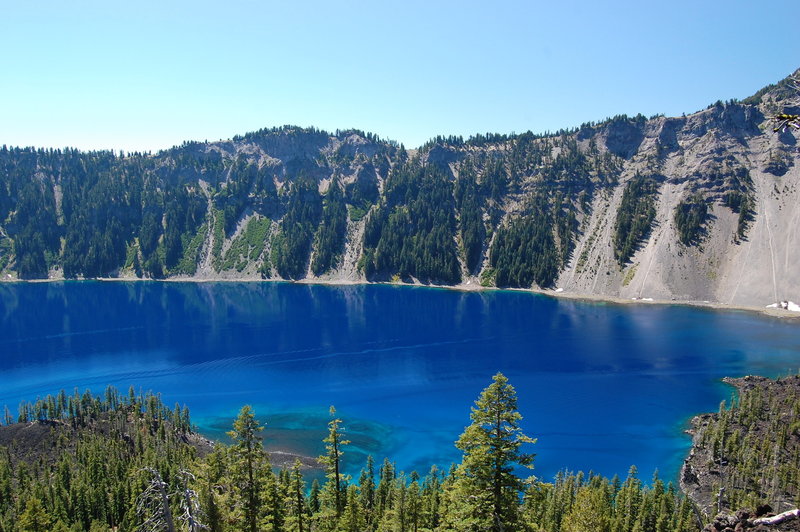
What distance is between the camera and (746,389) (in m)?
100

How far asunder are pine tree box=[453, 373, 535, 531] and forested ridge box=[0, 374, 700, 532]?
54 mm

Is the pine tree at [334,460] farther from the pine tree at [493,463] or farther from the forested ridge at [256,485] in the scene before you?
the pine tree at [493,463]

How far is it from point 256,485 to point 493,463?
52.2 ft

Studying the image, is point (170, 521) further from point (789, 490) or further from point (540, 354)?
point (540, 354)

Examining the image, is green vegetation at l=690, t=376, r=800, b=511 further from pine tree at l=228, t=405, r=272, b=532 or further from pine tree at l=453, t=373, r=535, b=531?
pine tree at l=228, t=405, r=272, b=532

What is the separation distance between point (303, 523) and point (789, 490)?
6254 centimetres

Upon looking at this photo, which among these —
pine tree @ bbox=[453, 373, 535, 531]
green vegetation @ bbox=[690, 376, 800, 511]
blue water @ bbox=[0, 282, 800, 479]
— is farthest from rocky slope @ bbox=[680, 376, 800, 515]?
pine tree @ bbox=[453, 373, 535, 531]

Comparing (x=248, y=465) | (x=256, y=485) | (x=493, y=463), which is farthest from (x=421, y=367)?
(x=493, y=463)

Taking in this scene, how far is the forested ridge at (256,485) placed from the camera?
76.5 feet

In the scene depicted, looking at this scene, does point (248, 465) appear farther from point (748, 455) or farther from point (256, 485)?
point (748, 455)

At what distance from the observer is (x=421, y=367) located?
4801 inches

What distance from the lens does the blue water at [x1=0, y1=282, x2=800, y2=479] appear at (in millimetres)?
85250

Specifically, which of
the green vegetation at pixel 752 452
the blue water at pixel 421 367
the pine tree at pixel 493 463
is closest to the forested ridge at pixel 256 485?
the pine tree at pixel 493 463

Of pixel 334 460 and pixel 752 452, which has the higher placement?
pixel 334 460
